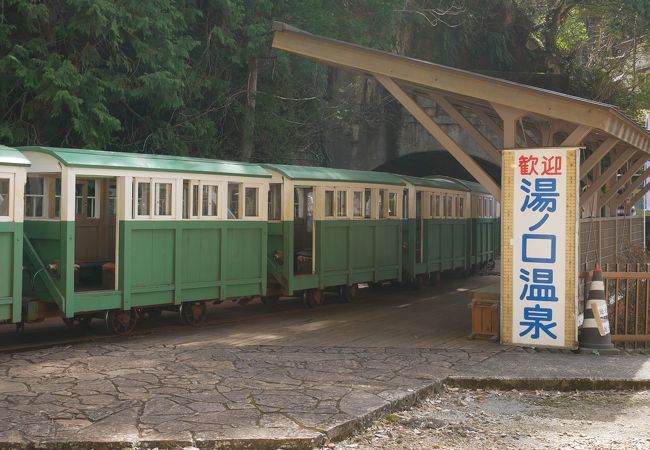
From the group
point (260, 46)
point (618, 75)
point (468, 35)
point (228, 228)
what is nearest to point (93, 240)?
point (228, 228)

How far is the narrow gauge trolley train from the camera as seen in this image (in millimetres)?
10008

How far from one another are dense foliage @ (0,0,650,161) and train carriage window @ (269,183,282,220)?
10.8 ft

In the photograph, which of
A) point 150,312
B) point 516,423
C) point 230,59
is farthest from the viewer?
point 230,59

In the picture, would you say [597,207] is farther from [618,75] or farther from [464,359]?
[618,75]

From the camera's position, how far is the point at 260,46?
18297 millimetres

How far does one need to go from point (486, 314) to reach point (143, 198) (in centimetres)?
516

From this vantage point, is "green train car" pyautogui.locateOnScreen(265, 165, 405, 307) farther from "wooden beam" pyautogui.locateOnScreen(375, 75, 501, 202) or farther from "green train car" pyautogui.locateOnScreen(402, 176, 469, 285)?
A: "wooden beam" pyautogui.locateOnScreen(375, 75, 501, 202)

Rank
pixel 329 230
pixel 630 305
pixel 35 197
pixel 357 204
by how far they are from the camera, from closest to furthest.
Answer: pixel 35 197 → pixel 630 305 → pixel 329 230 → pixel 357 204

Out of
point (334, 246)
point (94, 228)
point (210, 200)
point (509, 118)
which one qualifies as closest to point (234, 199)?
point (210, 200)

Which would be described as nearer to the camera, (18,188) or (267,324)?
(18,188)

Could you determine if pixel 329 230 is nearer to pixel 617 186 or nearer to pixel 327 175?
pixel 327 175

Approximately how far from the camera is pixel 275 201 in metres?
14.2

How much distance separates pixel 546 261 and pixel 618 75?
62.7 feet

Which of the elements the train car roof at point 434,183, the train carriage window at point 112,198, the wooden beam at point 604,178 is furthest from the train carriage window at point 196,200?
the train car roof at point 434,183
